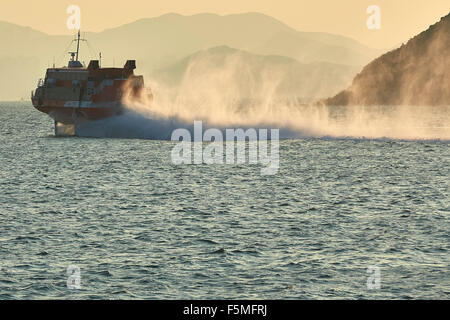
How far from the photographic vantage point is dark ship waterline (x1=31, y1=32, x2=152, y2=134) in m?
93.3

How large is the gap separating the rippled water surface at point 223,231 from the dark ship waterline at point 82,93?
99.3ft

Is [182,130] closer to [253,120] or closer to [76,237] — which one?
[253,120]

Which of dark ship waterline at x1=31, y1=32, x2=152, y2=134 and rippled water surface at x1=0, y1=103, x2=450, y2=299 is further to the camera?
dark ship waterline at x1=31, y1=32, x2=152, y2=134

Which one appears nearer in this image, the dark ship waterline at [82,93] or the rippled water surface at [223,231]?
the rippled water surface at [223,231]

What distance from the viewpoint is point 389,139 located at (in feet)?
336

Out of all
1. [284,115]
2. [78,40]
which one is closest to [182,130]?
[284,115]

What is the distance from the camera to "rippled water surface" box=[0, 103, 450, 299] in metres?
22.1

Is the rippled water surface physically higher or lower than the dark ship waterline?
lower

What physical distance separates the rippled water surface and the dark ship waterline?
1191 inches

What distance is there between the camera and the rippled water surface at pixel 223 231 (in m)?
22.1

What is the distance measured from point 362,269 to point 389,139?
81.2 metres

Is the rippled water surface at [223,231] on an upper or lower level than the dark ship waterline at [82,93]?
lower

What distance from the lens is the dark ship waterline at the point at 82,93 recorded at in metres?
93.3
